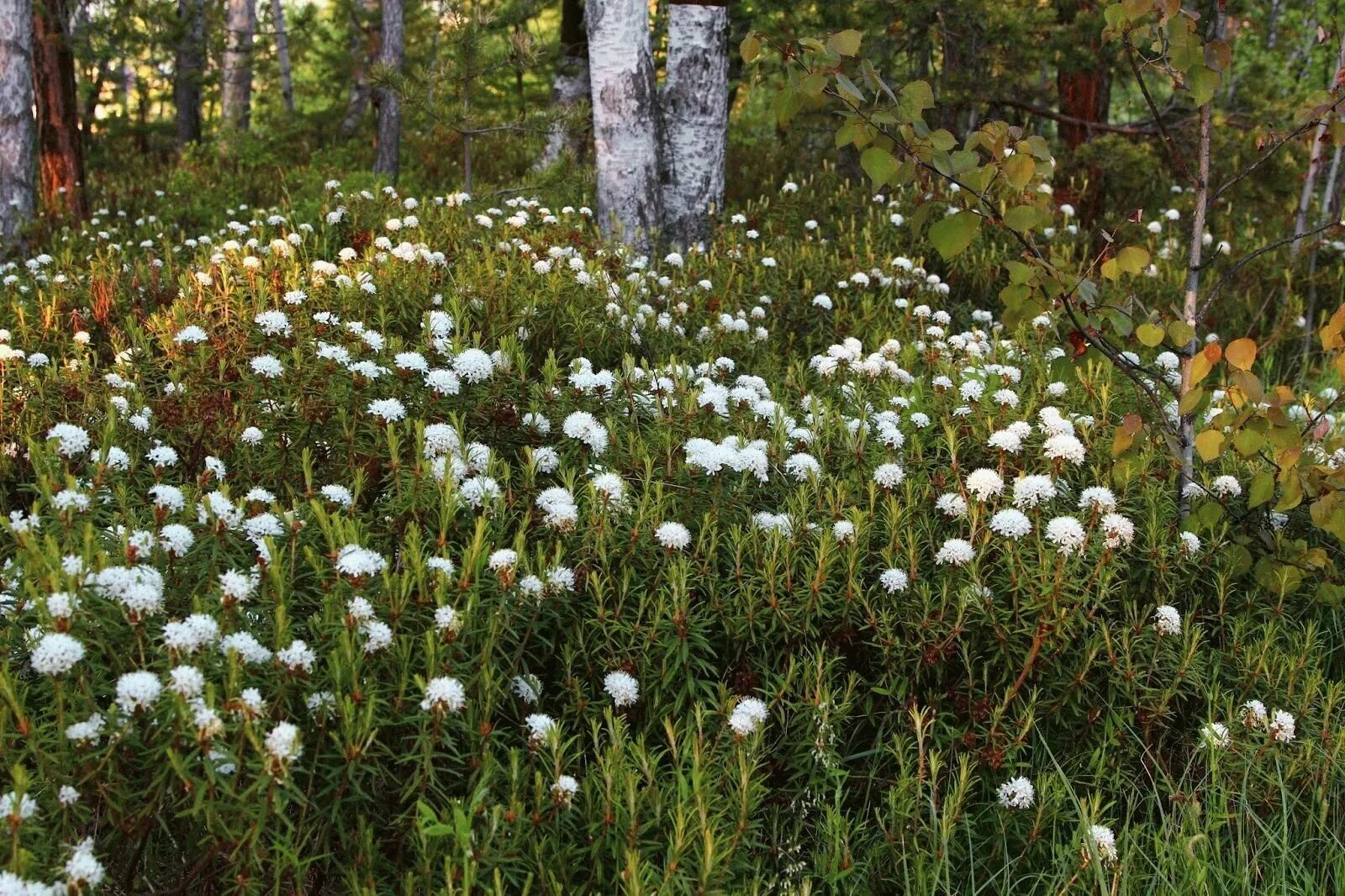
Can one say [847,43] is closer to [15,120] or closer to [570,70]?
[15,120]

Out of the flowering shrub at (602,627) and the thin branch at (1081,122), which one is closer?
the flowering shrub at (602,627)

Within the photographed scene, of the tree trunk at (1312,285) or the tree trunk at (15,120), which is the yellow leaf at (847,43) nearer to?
the tree trunk at (1312,285)

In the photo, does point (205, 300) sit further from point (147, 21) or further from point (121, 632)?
point (147, 21)

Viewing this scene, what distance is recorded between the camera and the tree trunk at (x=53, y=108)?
985 centimetres

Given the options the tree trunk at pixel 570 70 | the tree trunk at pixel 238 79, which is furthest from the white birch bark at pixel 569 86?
the tree trunk at pixel 238 79

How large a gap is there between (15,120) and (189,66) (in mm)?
7908

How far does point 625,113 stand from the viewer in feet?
24.1

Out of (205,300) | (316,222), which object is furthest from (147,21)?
(205,300)

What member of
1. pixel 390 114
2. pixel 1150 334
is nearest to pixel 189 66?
pixel 390 114

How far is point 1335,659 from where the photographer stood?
3.74 meters

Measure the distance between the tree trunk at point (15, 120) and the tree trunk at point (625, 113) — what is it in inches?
173

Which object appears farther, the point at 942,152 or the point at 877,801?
the point at 942,152

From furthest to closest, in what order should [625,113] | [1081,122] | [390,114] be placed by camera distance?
[390,114]
[1081,122]
[625,113]

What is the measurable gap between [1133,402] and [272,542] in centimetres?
369
